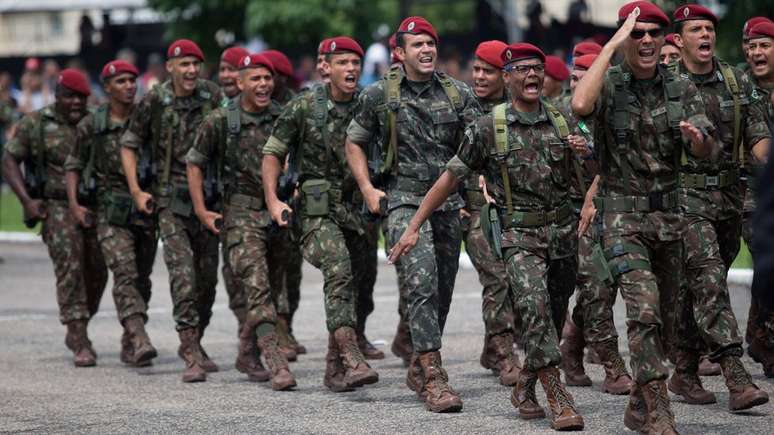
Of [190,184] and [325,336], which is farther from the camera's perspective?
[325,336]

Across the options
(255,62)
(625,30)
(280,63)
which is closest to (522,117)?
(625,30)

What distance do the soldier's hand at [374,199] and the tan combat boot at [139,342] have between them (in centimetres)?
258

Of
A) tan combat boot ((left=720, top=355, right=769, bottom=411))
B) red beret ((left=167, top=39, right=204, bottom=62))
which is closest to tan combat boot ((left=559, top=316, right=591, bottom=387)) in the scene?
tan combat boot ((left=720, top=355, right=769, bottom=411))

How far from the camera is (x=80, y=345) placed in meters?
12.1

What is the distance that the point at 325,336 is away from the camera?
1330cm

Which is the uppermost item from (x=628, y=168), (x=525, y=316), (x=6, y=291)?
(x=628, y=168)

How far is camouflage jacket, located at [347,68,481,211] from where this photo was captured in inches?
386

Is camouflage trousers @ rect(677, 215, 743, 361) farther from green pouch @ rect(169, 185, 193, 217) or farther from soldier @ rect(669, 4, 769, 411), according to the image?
green pouch @ rect(169, 185, 193, 217)

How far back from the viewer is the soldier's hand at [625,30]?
796cm

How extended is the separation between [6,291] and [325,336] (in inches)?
204

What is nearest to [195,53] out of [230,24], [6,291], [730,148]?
[730,148]

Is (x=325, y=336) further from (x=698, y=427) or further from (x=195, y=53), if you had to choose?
(x=698, y=427)

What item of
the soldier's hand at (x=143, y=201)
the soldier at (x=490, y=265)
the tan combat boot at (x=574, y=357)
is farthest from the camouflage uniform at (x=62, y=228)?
the tan combat boot at (x=574, y=357)

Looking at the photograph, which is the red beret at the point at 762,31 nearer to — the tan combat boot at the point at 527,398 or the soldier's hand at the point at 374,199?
the soldier's hand at the point at 374,199
